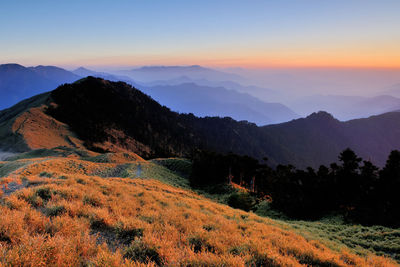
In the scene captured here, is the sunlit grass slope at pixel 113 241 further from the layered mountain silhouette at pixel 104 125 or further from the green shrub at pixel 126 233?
the layered mountain silhouette at pixel 104 125

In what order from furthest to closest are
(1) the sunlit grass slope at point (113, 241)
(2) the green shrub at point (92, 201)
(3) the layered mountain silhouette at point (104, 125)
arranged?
(3) the layered mountain silhouette at point (104, 125) < (2) the green shrub at point (92, 201) < (1) the sunlit grass slope at point (113, 241)

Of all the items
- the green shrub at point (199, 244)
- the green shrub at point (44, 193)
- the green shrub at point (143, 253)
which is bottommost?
the green shrub at point (199, 244)

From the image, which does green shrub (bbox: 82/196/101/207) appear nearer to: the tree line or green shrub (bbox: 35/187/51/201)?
green shrub (bbox: 35/187/51/201)

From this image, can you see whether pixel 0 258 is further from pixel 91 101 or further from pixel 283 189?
pixel 91 101

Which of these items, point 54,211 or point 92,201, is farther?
point 92,201

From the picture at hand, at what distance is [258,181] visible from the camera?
54594 millimetres

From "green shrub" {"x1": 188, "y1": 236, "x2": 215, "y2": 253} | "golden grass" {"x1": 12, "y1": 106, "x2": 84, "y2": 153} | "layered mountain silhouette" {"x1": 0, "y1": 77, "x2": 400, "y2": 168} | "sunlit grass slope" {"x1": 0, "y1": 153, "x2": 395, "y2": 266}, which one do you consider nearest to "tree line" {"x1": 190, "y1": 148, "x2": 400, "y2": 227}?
"layered mountain silhouette" {"x1": 0, "y1": 77, "x2": 400, "y2": 168}

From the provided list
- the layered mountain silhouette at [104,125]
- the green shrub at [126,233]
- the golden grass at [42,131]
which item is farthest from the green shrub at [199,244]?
the golden grass at [42,131]

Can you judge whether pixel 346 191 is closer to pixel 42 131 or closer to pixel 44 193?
pixel 44 193

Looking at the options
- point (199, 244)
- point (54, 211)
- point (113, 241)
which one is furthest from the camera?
point (54, 211)

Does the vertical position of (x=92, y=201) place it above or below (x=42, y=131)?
above

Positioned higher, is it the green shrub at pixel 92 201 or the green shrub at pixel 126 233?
the green shrub at pixel 126 233

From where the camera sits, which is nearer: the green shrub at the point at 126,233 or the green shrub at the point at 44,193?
the green shrub at the point at 126,233

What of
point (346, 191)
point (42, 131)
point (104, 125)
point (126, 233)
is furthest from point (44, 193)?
point (104, 125)
